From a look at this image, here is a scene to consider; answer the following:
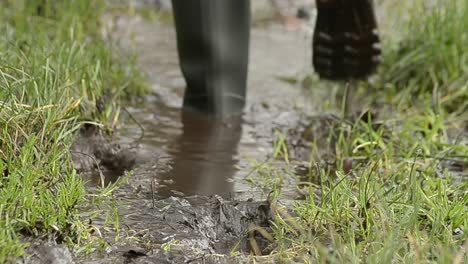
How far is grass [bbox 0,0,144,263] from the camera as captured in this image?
6.87 ft

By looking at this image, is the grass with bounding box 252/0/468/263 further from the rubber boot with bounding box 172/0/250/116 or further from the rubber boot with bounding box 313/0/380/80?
the rubber boot with bounding box 172/0/250/116

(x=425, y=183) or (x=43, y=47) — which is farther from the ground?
(x=43, y=47)

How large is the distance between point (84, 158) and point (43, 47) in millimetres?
494

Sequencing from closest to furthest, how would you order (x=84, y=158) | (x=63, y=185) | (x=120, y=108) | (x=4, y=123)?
(x=63, y=185) < (x=4, y=123) < (x=84, y=158) < (x=120, y=108)

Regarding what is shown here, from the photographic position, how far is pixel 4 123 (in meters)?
2.39

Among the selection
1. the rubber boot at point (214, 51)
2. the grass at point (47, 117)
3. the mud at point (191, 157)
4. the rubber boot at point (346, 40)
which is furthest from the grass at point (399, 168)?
the grass at point (47, 117)

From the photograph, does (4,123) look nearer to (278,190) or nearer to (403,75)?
(278,190)

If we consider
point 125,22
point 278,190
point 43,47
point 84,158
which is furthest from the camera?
point 125,22

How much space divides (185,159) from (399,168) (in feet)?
2.45

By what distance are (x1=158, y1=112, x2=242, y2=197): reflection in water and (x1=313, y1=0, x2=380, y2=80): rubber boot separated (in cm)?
45

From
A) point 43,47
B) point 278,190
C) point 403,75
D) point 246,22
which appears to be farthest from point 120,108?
point 403,75

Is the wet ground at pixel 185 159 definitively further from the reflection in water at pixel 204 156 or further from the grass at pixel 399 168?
the grass at pixel 399 168

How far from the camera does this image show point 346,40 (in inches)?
139

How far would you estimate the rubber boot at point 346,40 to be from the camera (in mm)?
3490
